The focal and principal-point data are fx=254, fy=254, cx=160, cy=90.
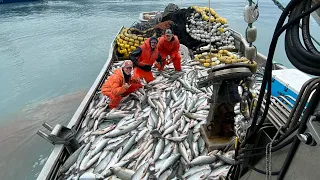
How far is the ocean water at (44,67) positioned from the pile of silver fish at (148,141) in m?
2.55

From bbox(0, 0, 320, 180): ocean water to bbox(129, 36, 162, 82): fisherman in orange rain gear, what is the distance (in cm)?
320

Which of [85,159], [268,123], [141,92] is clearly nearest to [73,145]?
[85,159]

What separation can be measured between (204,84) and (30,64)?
1267 centimetres

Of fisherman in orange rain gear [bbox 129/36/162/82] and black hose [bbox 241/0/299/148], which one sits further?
fisherman in orange rain gear [bbox 129/36/162/82]

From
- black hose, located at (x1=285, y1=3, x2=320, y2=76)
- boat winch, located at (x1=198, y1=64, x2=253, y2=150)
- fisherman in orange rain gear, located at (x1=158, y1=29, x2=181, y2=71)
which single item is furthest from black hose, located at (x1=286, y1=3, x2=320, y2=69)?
fisherman in orange rain gear, located at (x1=158, y1=29, x2=181, y2=71)

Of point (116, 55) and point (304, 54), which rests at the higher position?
point (304, 54)

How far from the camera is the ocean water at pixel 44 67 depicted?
7160 millimetres

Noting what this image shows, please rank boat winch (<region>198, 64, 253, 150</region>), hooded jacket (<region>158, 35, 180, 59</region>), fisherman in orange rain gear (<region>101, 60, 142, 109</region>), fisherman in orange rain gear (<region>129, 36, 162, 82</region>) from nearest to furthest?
boat winch (<region>198, 64, 253, 150</region>), fisherman in orange rain gear (<region>101, 60, 142, 109</region>), fisherman in orange rain gear (<region>129, 36, 162, 82</region>), hooded jacket (<region>158, 35, 180, 59</region>)

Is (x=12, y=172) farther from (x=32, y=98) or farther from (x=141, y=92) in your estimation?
(x=32, y=98)

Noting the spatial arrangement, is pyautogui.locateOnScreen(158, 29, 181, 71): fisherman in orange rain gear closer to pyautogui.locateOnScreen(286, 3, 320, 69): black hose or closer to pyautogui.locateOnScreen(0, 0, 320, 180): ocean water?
pyautogui.locateOnScreen(0, 0, 320, 180): ocean water

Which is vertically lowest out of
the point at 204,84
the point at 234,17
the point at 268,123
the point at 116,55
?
the point at 234,17

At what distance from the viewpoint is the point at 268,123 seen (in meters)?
2.09

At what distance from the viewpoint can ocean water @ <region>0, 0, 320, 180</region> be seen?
7.16 metres

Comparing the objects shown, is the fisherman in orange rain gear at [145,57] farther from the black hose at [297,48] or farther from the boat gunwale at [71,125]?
the black hose at [297,48]
